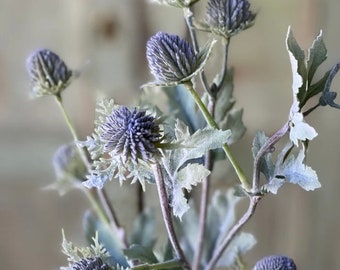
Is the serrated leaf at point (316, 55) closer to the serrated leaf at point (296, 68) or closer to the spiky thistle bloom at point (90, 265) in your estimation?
the serrated leaf at point (296, 68)

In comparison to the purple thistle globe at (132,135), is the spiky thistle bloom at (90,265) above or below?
below

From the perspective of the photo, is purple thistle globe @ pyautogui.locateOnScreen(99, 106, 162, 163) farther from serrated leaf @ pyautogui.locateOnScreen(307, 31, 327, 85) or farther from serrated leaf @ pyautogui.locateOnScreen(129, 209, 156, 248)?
serrated leaf @ pyautogui.locateOnScreen(129, 209, 156, 248)

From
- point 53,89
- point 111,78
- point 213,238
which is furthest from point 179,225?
point 111,78

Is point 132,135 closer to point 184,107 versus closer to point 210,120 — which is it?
point 210,120

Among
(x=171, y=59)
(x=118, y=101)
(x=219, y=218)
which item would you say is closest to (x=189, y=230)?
(x=219, y=218)

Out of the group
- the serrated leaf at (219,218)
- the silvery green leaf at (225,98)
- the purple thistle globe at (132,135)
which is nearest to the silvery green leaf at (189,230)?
the serrated leaf at (219,218)

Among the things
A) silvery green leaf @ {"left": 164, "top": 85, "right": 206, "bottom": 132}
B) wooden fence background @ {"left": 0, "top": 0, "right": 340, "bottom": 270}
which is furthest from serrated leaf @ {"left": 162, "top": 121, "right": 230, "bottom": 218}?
wooden fence background @ {"left": 0, "top": 0, "right": 340, "bottom": 270}

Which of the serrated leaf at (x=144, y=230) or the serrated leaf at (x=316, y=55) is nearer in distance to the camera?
the serrated leaf at (x=316, y=55)
